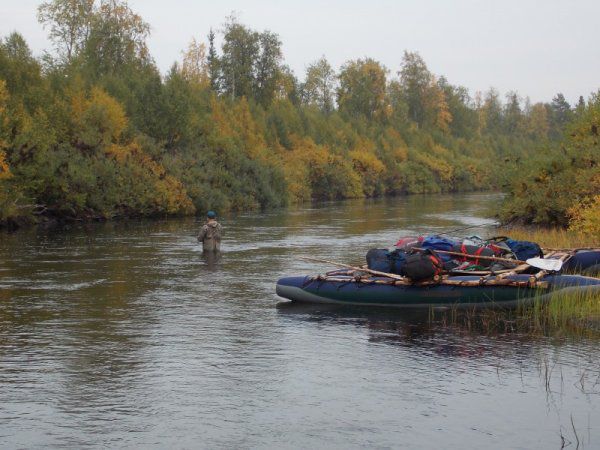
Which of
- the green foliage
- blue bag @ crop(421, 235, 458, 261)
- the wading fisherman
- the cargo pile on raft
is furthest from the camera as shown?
the green foliage

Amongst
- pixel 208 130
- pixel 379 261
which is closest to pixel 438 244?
pixel 379 261

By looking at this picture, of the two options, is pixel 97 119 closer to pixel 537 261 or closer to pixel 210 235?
pixel 210 235

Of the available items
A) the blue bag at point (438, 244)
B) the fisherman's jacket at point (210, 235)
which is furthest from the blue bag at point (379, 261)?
the fisherman's jacket at point (210, 235)

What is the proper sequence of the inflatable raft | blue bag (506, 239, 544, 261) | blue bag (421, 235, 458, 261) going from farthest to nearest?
1. blue bag (421, 235, 458, 261)
2. blue bag (506, 239, 544, 261)
3. the inflatable raft

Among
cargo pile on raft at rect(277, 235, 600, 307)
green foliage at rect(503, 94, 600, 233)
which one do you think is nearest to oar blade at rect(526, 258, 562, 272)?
cargo pile on raft at rect(277, 235, 600, 307)

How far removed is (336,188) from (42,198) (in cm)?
4194

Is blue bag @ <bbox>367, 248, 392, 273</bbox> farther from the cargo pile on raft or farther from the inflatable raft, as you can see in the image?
the inflatable raft

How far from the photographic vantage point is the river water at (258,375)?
9.27 m

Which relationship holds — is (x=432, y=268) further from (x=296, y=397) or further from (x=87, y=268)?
(x=87, y=268)

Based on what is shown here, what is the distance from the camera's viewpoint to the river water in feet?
30.4

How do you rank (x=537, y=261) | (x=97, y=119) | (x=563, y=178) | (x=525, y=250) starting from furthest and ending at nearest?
(x=97, y=119) → (x=563, y=178) → (x=525, y=250) → (x=537, y=261)

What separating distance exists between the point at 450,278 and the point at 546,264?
77.4 inches

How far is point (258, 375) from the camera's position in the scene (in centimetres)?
1176

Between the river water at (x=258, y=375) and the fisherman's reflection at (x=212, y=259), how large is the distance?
129 inches
